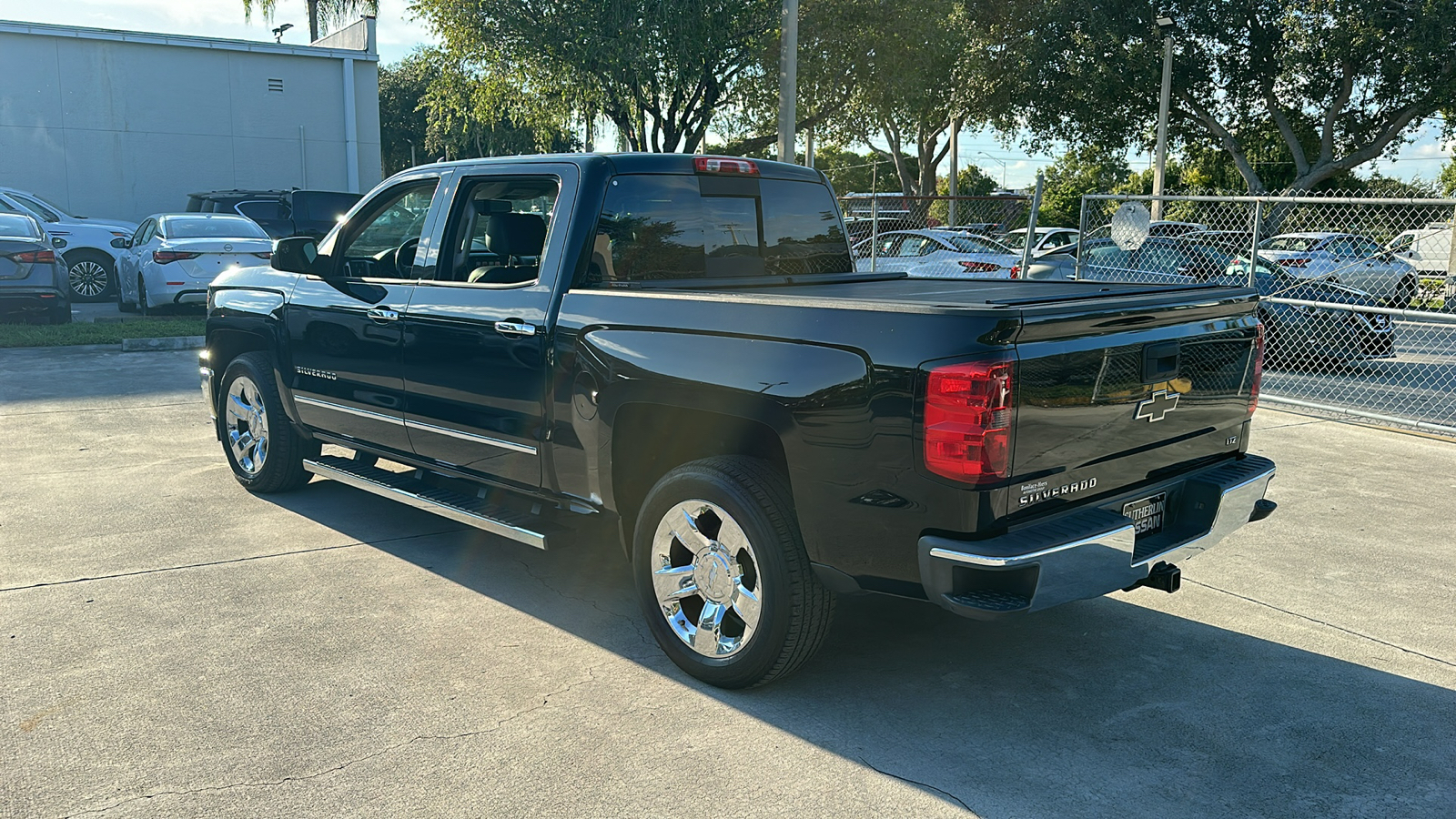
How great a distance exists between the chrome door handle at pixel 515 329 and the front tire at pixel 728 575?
0.93 m

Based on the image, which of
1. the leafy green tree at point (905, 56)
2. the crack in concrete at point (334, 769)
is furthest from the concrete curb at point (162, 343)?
the leafy green tree at point (905, 56)

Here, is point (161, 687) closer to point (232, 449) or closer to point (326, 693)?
point (326, 693)

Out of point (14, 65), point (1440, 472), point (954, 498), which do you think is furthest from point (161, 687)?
point (14, 65)

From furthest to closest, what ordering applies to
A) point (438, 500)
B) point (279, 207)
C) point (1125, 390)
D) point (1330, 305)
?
1. point (279, 207)
2. point (1330, 305)
3. point (438, 500)
4. point (1125, 390)

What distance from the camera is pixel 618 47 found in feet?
72.6

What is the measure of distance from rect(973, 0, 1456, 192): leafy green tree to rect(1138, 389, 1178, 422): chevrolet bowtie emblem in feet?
89.6

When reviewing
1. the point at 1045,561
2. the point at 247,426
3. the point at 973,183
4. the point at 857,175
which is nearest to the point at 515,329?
the point at 1045,561

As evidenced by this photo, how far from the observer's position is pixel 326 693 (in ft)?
13.1

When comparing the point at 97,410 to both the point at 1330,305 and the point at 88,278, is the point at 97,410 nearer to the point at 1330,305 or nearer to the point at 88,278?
the point at 1330,305

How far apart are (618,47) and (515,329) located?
18.7 meters

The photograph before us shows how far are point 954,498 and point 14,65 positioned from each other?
2858 centimetres

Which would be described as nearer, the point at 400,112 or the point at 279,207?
the point at 279,207

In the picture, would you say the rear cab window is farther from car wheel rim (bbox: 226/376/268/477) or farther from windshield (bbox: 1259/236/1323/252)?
windshield (bbox: 1259/236/1323/252)

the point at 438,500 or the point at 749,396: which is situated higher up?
the point at 749,396
